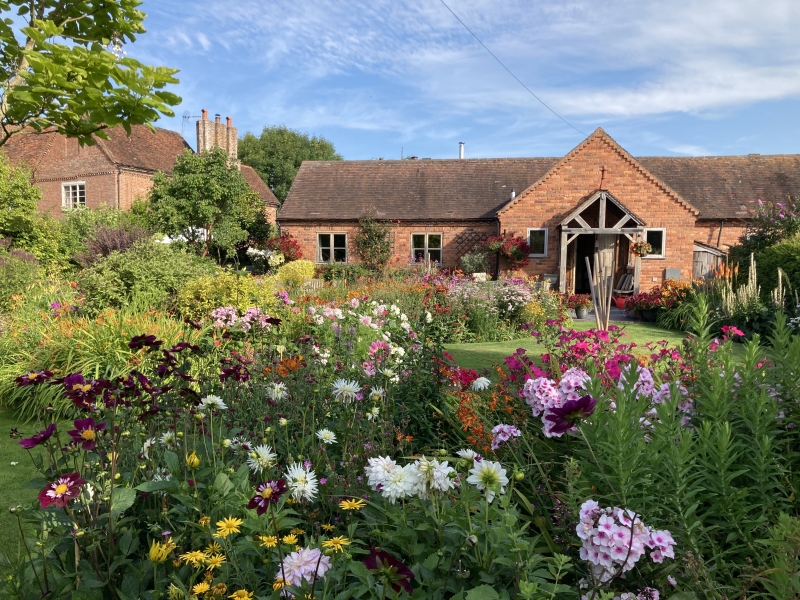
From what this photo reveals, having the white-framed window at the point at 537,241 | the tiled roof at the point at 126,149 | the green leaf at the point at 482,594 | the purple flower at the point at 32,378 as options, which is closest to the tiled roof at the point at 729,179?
the white-framed window at the point at 537,241

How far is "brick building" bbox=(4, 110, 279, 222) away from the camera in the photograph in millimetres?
27031

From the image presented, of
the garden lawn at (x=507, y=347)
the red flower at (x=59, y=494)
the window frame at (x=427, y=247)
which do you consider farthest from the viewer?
the window frame at (x=427, y=247)

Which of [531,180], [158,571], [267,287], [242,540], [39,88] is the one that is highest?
[531,180]

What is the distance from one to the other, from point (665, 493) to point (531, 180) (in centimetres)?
2222

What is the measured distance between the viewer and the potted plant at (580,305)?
14.7m

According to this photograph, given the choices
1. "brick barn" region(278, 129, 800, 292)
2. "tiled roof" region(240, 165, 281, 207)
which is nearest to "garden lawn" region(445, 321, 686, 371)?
"brick barn" region(278, 129, 800, 292)

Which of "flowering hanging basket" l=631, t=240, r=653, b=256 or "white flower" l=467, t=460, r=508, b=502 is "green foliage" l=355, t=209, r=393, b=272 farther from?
"white flower" l=467, t=460, r=508, b=502

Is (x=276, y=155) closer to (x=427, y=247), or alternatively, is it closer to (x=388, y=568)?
(x=427, y=247)

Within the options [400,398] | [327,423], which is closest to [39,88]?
[327,423]

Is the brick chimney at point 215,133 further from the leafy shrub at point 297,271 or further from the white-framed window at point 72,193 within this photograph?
the leafy shrub at point 297,271

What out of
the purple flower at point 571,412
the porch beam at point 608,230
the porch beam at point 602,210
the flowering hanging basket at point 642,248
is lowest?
the purple flower at point 571,412

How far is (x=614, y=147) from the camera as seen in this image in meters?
18.8

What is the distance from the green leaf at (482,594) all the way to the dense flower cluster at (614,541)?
27 centimetres

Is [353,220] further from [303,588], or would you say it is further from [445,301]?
[303,588]
